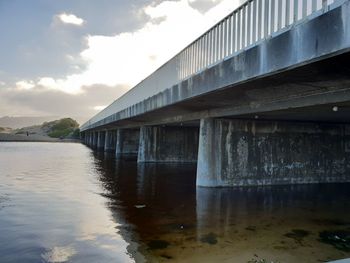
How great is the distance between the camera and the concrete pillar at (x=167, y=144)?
35062 millimetres

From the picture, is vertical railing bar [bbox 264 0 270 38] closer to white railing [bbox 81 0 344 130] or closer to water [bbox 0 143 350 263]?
white railing [bbox 81 0 344 130]

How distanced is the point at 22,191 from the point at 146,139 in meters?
18.9

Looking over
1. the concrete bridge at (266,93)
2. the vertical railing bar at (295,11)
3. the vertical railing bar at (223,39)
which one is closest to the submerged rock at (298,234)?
the concrete bridge at (266,93)

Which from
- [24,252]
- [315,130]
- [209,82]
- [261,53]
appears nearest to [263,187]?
[315,130]

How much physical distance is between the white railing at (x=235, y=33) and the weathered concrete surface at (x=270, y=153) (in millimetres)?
3754

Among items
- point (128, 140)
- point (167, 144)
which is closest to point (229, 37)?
point (167, 144)

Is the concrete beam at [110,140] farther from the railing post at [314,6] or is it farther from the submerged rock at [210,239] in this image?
the railing post at [314,6]

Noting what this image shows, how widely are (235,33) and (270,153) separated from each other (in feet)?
31.4

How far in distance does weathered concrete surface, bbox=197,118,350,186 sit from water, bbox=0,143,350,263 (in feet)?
2.78

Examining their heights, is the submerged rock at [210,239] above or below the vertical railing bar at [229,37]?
below

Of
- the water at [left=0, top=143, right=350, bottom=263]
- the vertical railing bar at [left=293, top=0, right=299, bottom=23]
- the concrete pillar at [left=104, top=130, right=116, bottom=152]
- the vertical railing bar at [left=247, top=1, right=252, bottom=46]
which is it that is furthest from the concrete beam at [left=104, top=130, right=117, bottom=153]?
the vertical railing bar at [left=293, top=0, right=299, bottom=23]

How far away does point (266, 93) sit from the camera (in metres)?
12.5

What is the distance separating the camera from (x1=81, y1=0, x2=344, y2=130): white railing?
8383mm

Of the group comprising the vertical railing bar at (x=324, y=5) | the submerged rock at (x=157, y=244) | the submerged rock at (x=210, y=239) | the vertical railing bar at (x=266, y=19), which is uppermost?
the vertical railing bar at (x=266, y=19)
